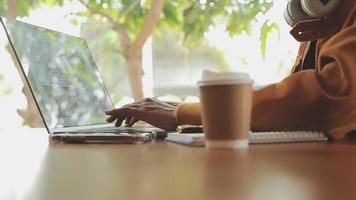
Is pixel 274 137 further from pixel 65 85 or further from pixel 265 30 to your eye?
pixel 265 30

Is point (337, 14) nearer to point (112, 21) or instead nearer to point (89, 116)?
point (89, 116)

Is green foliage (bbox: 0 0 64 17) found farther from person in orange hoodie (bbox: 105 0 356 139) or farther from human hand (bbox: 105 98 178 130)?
person in orange hoodie (bbox: 105 0 356 139)

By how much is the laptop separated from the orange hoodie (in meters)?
0.22

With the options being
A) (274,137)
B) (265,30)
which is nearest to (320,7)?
(274,137)

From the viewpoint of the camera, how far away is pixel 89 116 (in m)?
1.37

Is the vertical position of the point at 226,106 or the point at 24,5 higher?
the point at 24,5

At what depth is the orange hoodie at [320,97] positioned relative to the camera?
912 millimetres

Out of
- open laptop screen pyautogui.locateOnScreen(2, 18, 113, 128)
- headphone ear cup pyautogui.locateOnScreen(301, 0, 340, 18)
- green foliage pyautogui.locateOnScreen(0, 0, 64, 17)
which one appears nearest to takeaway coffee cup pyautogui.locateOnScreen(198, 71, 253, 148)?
headphone ear cup pyautogui.locateOnScreen(301, 0, 340, 18)

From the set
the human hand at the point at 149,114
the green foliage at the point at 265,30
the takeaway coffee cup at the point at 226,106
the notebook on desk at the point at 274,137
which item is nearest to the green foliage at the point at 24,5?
the green foliage at the point at 265,30

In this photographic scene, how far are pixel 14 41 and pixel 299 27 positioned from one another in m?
0.59

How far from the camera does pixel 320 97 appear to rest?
943 millimetres

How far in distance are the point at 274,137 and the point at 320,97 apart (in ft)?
0.38

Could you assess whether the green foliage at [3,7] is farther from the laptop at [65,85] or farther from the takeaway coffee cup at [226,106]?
the takeaway coffee cup at [226,106]

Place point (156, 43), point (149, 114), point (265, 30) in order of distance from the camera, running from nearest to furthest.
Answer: point (149, 114)
point (265, 30)
point (156, 43)
